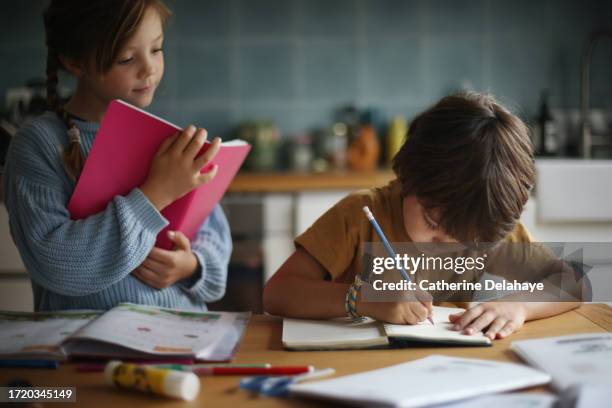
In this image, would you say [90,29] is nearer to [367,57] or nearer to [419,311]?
[419,311]

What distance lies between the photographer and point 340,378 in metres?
0.73

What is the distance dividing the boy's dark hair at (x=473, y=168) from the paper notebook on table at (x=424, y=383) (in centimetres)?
34

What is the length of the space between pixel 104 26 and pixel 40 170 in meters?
0.24

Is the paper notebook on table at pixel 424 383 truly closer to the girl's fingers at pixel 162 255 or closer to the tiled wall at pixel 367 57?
the girl's fingers at pixel 162 255

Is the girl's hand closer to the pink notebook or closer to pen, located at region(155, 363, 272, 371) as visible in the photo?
the pink notebook

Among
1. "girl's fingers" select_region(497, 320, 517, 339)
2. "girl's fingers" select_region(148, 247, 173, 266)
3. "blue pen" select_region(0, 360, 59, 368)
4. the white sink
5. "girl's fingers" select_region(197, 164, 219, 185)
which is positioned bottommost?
the white sink

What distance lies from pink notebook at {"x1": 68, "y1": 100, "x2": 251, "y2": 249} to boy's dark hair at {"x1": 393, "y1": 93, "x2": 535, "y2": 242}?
0.32 meters

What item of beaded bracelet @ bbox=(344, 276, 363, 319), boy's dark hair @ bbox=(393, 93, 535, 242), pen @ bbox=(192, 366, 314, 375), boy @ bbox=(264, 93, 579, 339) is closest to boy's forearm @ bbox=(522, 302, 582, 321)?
boy @ bbox=(264, 93, 579, 339)

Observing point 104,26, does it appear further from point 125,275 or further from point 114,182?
point 125,275

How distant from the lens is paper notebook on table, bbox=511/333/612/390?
721 millimetres

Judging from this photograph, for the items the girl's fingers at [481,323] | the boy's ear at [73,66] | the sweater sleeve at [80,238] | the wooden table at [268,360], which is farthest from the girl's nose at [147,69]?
the girl's fingers at [481,323]

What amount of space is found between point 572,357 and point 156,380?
0.45 meters

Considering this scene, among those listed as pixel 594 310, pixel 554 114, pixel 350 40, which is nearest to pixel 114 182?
pixel 594 310

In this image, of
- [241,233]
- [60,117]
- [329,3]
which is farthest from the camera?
[329,3]
